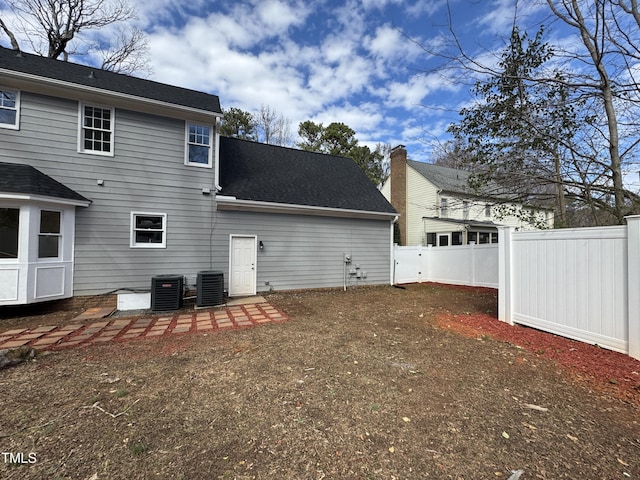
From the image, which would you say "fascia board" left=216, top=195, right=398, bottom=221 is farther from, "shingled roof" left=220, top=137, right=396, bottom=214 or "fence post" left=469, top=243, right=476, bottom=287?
"fence post" left=469, top=243, right=476, bottom=287

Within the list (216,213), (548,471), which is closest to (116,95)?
(216,213)

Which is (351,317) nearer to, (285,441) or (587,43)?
(285,441)

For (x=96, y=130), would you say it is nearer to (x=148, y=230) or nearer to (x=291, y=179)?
(x=148, y=230)

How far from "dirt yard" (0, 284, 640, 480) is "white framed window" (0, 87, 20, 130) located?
634cm

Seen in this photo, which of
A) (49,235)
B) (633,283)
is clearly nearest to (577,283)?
(633,283)

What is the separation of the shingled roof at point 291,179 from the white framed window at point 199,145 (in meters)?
0.91

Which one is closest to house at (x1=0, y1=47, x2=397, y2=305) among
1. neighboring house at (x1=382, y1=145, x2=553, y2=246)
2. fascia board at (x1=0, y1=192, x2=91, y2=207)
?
fascia board at (x1=0, y1=192, x2=91, y2=207)

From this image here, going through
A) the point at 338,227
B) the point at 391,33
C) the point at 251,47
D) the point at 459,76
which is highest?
the point at 251,47

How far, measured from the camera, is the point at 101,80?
25.5 ft

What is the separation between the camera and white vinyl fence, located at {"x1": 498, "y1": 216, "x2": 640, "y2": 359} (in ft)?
11.9

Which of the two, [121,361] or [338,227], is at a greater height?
[338,227]

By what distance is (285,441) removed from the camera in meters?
2.26

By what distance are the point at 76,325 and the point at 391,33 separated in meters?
8.64

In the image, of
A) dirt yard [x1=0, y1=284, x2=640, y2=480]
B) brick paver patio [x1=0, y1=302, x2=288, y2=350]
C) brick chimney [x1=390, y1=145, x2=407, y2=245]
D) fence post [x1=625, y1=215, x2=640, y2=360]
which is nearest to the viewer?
dirt yard [x1=0, y1=284, x2=640, y2=480]
